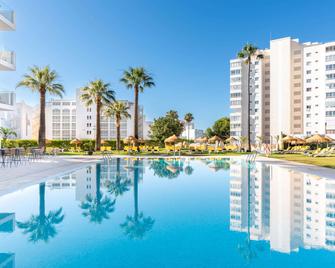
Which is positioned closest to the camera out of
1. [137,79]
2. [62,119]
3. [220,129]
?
[137,79]

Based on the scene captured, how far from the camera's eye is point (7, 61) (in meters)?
21.0

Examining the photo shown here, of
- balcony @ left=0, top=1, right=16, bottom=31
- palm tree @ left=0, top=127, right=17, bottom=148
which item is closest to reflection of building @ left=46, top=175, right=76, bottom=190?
balcony @ left=0, top=1, right=16, bottom=31

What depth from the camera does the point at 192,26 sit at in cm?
4231

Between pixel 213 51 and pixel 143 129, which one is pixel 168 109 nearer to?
pixel 213 51

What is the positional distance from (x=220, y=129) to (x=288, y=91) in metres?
18.8

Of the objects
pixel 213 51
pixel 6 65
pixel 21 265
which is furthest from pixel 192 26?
pixel 21 265

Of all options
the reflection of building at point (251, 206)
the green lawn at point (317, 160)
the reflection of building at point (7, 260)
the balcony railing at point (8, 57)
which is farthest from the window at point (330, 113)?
the reflection of building at point (7, 260)

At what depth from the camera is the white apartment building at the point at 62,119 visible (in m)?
91.0

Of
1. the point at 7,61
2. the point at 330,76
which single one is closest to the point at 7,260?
the point at 7,61

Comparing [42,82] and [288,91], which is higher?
[288,91]

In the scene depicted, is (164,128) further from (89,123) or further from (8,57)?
(8,57)

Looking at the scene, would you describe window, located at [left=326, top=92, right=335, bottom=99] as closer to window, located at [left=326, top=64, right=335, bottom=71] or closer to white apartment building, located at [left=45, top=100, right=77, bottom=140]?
window, located at [left=326, top=64, right=335, bottom=71]

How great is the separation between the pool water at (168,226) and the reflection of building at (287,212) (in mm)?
22

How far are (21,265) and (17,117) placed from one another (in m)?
90.4
